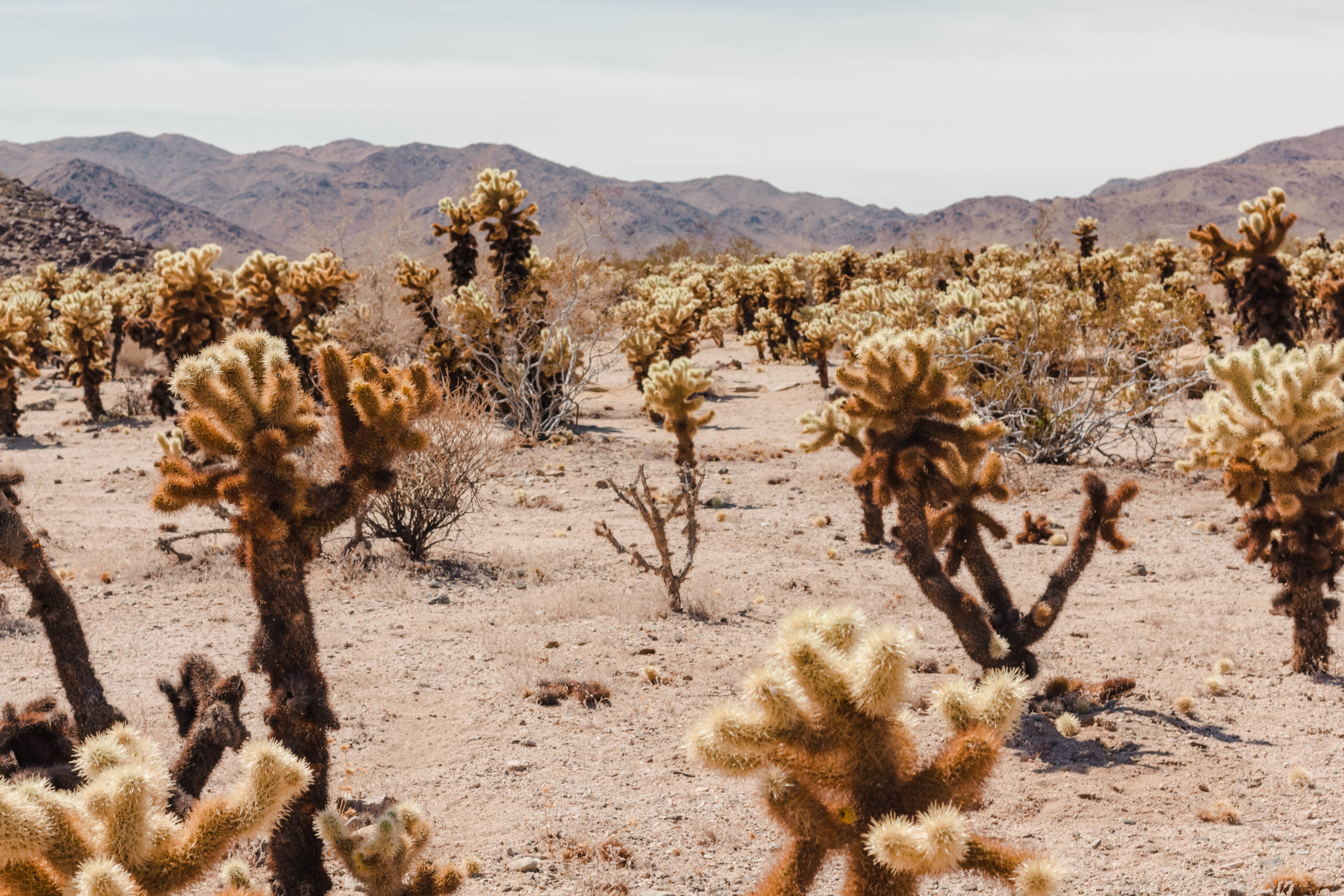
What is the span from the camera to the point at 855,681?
8.33 feet

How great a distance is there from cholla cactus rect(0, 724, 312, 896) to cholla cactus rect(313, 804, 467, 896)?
0.67m

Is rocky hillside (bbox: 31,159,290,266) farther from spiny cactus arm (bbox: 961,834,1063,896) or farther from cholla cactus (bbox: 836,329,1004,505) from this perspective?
spiny cactus arm (bbox: 961,834,1063,896)

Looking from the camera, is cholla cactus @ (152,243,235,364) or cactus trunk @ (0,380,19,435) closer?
cholla cactus @ (152,243,235,364)

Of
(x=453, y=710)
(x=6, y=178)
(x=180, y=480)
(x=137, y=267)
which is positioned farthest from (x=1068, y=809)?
(x=6, y=178)

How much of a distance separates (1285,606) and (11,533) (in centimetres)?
752

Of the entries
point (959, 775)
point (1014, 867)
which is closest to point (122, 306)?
point (959, 775)

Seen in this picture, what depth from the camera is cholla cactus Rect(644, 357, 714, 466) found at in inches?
510

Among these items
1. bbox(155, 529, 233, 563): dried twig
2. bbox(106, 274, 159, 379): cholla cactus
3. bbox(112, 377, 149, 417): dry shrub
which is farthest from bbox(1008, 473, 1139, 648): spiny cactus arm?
bbox(106, 274, 159, 379): cholla cactus

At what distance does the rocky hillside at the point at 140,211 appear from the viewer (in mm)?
139000

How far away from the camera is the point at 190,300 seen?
572 inches

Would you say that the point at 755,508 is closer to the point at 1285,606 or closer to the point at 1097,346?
the point at 1285,606

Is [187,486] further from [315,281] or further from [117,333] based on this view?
[117,333]

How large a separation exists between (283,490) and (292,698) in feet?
2.75

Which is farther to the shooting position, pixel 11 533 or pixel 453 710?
pixel 453 710
